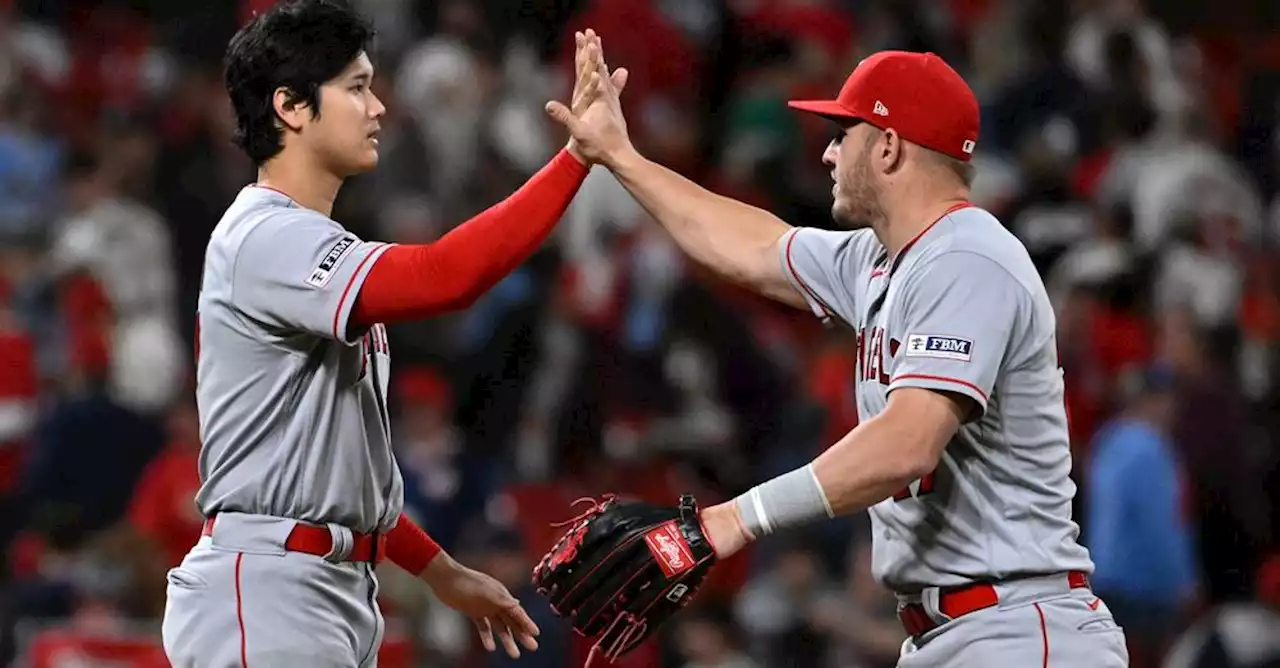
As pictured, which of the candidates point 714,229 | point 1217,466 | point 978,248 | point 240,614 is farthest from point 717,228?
point 1217,466

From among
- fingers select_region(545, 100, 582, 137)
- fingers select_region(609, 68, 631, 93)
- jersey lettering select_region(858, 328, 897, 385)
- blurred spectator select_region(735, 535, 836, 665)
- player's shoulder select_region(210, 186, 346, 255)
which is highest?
fingers select_region(609, 68, 631, 93)

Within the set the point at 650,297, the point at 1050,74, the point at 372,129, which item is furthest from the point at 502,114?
the point at 372,129

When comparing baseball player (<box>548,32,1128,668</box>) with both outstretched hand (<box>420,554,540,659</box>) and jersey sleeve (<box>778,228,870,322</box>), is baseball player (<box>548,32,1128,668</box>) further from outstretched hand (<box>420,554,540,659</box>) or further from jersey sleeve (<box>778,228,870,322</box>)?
outstretched hand (<box>420,554,540,659</box>)

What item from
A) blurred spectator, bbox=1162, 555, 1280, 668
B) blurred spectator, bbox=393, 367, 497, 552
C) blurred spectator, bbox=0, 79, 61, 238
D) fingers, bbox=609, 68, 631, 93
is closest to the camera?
fingers, bbox=609, 68, 631, 93

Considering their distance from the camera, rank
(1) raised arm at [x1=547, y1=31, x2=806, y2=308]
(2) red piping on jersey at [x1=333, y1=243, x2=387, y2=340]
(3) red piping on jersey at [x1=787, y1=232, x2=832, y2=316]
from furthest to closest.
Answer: (1) raised arm at [x1=547, y1=31, x2=806, y2=308] → (3) red piping on jersey at [x1=787, y1=232, x2=832, y2=316] → (2) red piping on jersey at [x1=333, y1=243, x2=387, y2=340]

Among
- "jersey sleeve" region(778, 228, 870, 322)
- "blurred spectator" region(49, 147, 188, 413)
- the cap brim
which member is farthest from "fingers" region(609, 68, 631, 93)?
"blurred spectator" region(49, 147, 188, 413)

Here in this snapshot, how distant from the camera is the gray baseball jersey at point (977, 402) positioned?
401 cm

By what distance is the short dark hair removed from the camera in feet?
13.1

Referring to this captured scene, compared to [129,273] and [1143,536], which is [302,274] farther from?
[129,273]

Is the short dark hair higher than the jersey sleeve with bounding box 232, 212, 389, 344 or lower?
higher

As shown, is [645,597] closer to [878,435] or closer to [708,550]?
[708,550]

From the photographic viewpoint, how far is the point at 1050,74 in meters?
10.8

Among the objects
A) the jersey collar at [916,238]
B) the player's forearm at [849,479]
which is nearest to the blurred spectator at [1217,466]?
the jersey collar at [916,238]

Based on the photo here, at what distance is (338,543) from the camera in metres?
3.92
